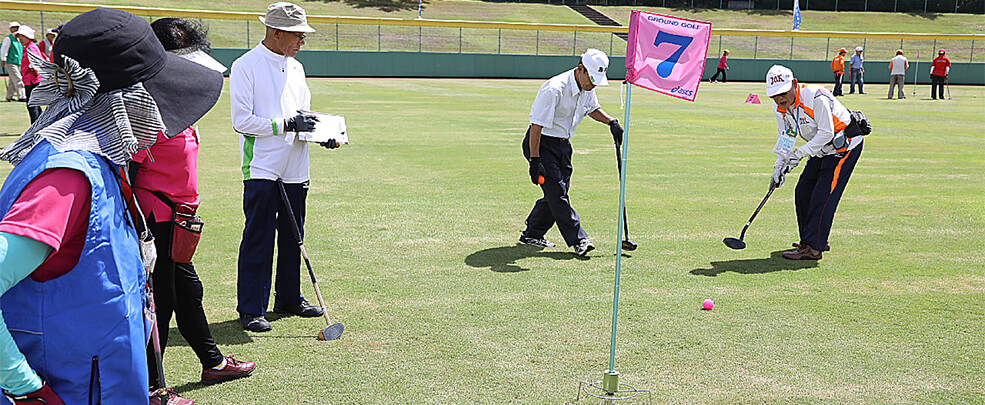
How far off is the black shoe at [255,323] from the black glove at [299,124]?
1284 mm

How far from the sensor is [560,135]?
7910 millimetres

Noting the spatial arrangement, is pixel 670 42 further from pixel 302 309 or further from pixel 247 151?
pixel 302 309

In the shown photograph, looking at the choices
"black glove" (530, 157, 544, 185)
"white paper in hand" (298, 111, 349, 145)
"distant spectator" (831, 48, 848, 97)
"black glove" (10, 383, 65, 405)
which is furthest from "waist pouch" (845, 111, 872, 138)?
"distant spectator" (831, 48, 848, 97)

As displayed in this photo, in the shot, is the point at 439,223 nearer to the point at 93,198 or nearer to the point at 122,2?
the point at 93,198

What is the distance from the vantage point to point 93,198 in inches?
86.0

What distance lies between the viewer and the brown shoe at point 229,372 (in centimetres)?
464

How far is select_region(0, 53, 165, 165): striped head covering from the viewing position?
2.23 meters

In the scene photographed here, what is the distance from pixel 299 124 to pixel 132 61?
299 centimetres

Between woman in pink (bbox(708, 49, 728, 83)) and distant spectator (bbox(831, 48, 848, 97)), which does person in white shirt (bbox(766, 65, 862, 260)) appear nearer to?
distant spectator (bbox(831, 48, 848, 97))

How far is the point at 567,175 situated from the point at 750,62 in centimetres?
4278

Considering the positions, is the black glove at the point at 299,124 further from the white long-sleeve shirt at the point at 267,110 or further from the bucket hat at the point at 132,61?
the bucket hat at the point at 132,61

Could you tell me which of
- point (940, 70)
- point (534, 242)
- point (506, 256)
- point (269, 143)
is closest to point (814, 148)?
point (534, 242)

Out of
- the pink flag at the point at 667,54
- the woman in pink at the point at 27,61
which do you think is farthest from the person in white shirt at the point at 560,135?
the woman in pink at the point at 27,61

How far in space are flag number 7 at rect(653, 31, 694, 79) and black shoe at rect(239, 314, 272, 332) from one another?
3068mm
